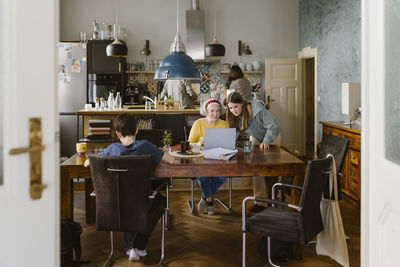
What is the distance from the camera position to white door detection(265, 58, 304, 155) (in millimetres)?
8523

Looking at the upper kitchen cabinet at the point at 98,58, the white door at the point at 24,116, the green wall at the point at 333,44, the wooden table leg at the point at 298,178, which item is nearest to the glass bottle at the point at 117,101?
the upper kitchen cabinet at the point at 98,58

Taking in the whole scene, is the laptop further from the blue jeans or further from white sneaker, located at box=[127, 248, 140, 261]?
white sneaker, located at box=[127, 248, 140, 261]

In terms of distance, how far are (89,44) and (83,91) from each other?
0.96 meters

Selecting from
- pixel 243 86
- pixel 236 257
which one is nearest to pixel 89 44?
pixel 243 86

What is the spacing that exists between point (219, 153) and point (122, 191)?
100cm

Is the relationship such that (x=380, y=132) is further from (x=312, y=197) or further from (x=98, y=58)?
(x=98, y=58)

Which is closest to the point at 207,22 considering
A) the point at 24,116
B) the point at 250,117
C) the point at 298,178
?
the point at 250,117

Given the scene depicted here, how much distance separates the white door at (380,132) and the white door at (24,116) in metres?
1.37

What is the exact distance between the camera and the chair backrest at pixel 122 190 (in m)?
2.60

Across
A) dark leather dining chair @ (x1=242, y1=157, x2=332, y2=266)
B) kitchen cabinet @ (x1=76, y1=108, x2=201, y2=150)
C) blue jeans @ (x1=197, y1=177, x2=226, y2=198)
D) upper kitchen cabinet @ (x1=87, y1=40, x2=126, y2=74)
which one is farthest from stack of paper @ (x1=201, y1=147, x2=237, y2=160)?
upper kitchen cabinet @ (x1=87, y1=40, x2=126, y2=74)

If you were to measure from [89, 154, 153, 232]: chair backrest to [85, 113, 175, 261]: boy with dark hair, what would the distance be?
178mm

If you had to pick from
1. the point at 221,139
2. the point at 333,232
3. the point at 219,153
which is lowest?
the point at 333,232

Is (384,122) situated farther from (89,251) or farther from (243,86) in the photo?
(243,86)

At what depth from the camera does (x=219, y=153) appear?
3342 mm
